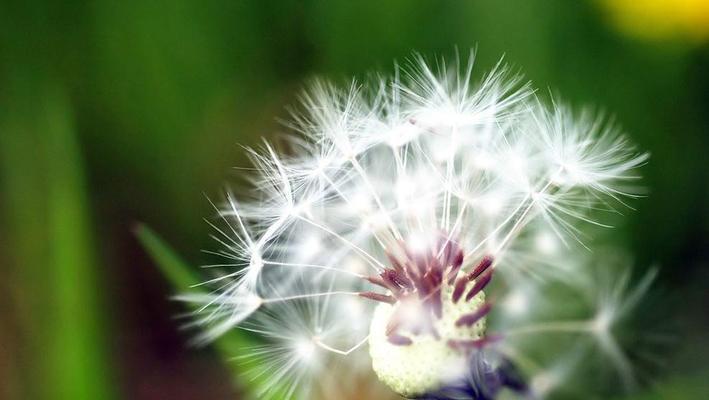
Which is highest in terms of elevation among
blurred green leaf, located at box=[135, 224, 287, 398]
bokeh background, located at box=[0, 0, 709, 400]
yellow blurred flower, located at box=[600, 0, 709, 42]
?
yellow blurred flower, located at box=[600, 0, 709, 42]

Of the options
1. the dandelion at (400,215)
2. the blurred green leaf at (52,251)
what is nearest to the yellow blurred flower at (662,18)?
the dandelion at (400,215)

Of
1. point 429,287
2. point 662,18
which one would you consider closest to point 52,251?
point 429,287

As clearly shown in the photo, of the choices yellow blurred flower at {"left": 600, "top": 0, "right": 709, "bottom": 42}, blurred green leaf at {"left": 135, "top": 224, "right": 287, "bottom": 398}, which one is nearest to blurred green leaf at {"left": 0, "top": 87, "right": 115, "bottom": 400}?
blurred green leaf at {"left": 135, "top": 224, "right": 287, "bottom": 398}

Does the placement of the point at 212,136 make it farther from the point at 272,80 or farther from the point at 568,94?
the point at 568,94

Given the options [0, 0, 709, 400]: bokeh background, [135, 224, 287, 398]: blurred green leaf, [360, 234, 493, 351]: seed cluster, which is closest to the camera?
[360, 234, 493, 351]: seed cluster

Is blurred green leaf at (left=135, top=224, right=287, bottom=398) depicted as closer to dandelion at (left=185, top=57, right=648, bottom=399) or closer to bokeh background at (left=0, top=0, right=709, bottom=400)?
dandelion at (left=185, top=57, right=648, bottom=399)

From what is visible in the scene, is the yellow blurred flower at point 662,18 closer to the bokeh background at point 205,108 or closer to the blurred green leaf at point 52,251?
the bokeh background at point 205,108

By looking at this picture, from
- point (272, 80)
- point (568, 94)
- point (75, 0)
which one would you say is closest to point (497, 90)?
point (568, 94)

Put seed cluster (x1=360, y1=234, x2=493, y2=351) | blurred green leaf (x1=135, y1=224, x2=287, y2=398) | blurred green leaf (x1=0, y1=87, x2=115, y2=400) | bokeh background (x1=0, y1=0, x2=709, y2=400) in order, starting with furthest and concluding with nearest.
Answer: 1. bokeh background (x1=0, y1=0, x2=709, y2=400)
2. blurred green leaf (x1=0, y1=87, x2=115, y2=400)
3. blurred green leaf (x1=135, y1=224, x2=287, y2=398)
4. seed cluster (x1=360, y1=234, x2=493, y2=351)
